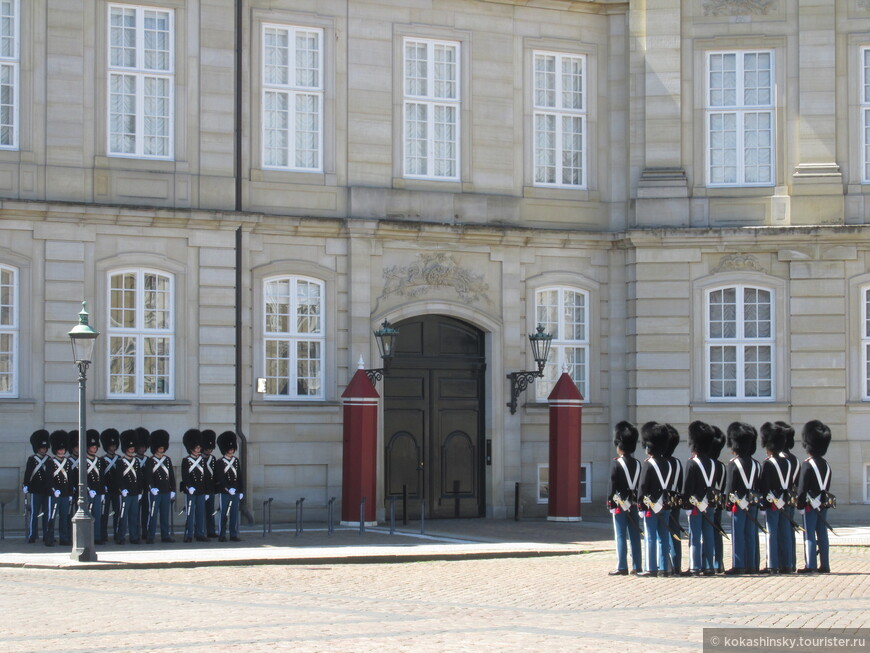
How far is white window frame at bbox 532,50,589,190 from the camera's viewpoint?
81.1 ft

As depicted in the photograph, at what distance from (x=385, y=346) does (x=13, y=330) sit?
5362 mm

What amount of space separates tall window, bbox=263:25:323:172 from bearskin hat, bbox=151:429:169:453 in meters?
4.88

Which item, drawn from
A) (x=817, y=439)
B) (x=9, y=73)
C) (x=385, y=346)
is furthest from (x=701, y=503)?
(x=9, y=73)

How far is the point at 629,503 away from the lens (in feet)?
52.6

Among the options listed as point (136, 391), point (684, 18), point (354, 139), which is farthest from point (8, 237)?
point (684, 18)

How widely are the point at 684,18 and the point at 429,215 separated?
206 inches

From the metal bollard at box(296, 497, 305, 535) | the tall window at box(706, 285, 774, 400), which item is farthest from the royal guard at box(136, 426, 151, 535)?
the tall window at box(706, 285, 774, 400)

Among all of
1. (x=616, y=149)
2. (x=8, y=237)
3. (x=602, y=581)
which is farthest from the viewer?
(x=616, y=149)

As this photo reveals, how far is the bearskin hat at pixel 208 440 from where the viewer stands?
20.3 m

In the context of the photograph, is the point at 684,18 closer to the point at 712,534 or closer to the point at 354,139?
the point at 354,139

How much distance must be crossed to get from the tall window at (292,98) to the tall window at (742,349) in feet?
22.5

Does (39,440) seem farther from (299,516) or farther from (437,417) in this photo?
(437,417)

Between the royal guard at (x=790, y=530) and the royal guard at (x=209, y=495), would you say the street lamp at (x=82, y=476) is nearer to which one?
the royal guard at (x=209, y=495)

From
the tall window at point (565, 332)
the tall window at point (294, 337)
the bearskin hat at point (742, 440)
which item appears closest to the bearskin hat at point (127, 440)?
the tall window at point (294, 337)
